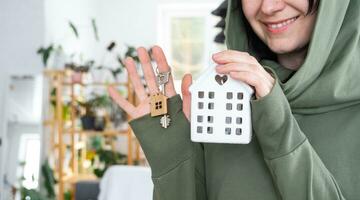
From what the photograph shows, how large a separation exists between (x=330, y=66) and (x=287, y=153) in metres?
0.18

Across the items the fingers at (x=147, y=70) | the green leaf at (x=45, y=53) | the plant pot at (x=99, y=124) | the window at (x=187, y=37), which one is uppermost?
the window at (x=187, y=37)

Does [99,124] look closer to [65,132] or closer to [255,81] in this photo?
[65,132]

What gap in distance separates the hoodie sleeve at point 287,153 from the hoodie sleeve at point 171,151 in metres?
0.15

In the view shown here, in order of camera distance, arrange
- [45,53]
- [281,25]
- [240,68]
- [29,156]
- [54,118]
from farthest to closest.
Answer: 1. [54,118]
2. [45,53]
3. [29,156]
4. [281,25]
5. [240,68]

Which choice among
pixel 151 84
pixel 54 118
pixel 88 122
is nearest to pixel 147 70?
pixel 151 84

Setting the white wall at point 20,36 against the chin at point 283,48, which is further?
the white wall at point 20,36

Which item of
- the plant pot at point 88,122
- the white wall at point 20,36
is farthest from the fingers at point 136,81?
the plant pot at point 88,122

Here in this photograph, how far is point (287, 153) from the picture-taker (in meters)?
0.71

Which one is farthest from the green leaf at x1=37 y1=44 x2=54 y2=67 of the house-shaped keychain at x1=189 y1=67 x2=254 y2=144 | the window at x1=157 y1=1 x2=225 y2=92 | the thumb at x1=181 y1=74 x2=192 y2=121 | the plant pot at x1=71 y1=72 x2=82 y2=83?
the house-shaped keychain at x1=189 y1=67 x2=254 y2=144

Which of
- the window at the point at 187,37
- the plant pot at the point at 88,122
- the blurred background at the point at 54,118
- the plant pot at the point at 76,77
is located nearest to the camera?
the blurred background at the point at 54,118

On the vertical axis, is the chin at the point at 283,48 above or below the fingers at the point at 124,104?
above

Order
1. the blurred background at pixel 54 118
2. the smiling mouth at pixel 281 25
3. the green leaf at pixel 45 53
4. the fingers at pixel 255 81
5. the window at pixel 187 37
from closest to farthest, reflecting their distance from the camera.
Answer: the fingers at pixel 255 81, the smiling mouth at pixel 281 25, the blurred background at pixel 54 118, the green leaf at pixel 45 53, the window at pixel 187 37

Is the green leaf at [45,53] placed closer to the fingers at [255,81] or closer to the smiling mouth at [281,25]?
the smiling mouth at [281,25]

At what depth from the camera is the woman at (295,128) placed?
0.74 meters
